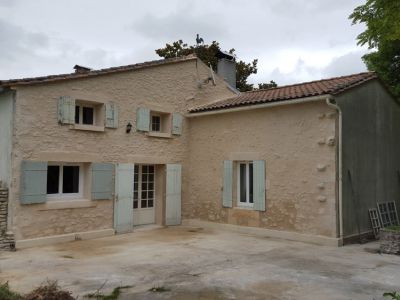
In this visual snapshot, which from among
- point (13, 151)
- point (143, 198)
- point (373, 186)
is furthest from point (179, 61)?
point (373, 186)

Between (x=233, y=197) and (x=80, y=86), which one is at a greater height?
(x=80, y=86)

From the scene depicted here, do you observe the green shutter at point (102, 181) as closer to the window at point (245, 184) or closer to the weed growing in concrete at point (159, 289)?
the window at point (245, 184)

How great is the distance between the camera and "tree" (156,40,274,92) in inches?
847

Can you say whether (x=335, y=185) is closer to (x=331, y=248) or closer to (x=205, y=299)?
(x=331, y=248)

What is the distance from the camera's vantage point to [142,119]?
1086 centimetres

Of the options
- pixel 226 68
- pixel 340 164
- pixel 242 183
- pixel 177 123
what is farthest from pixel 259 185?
pixel 226 68

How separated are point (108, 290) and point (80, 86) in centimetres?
573

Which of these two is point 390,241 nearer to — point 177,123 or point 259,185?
point 259,185

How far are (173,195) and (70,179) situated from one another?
3.21 m

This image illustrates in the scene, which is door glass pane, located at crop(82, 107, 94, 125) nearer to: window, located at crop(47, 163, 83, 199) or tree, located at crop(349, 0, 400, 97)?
window, located at crop(47, 163, 83, 199)

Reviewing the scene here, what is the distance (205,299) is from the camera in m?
4.97

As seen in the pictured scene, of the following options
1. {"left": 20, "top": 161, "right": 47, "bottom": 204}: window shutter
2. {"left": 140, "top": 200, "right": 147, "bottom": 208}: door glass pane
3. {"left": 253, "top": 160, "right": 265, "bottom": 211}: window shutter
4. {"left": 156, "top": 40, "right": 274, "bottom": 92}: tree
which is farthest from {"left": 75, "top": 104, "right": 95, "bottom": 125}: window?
{"left": 156, "top": 40, "right": 274, "bottom": 92}: tree

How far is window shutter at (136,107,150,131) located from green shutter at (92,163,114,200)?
4.68ft

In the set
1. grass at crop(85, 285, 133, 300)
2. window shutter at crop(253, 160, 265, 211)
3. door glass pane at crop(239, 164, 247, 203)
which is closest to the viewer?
grass at crop(85, 285, 133, 300)
